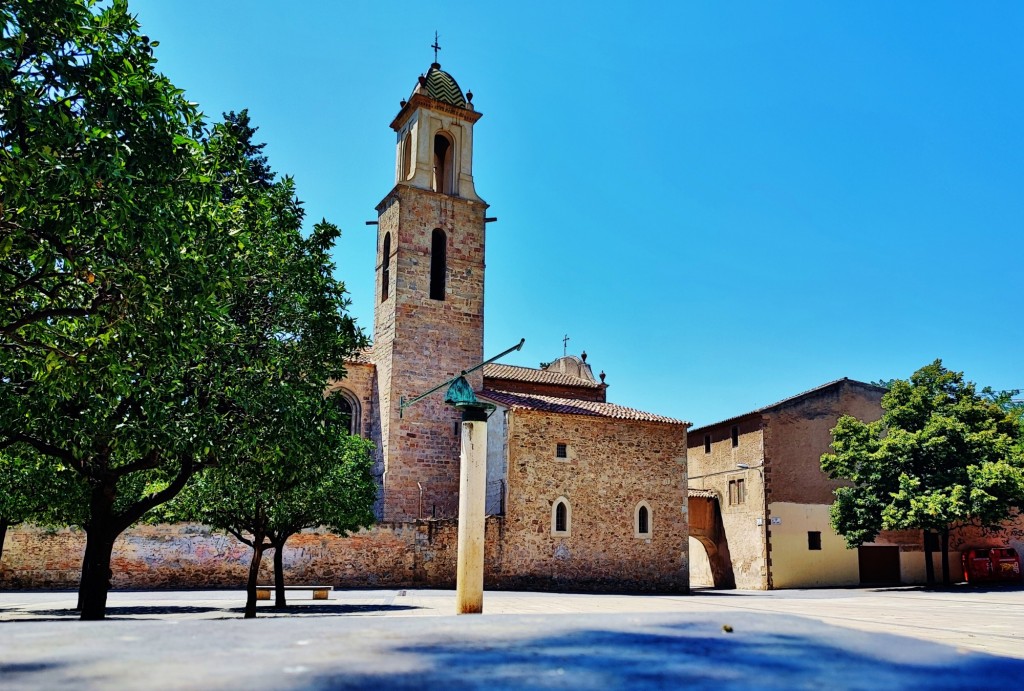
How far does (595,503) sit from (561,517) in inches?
57.5

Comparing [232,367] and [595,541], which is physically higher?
[232,367]

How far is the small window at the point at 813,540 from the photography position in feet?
114

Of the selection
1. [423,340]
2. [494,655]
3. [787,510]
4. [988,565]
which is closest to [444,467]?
[423,340]

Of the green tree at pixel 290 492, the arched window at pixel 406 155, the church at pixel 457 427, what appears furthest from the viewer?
the arched window at pixel 406 155

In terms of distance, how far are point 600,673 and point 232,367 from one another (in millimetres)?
10988

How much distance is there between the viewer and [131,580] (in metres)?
25.6

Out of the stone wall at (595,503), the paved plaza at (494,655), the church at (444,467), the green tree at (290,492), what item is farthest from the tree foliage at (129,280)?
the stone wall at (595,503)

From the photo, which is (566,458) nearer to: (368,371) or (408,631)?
(368,371)

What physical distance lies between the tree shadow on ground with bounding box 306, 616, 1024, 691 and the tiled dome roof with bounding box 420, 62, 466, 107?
33.9 metres

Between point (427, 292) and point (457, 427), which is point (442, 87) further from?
point (457, 427)

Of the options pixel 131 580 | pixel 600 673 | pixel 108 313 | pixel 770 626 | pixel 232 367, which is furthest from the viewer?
pixel 131 580

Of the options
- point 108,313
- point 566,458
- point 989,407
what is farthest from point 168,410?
point 989,407

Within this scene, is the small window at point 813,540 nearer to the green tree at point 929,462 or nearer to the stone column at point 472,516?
the green tree at point 929,462

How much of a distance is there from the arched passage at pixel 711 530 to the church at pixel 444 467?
176 inches
